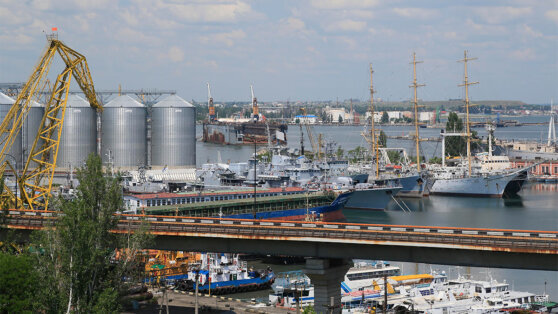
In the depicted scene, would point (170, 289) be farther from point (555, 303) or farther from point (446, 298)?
point (555, 303)

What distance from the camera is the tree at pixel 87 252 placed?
111 feet

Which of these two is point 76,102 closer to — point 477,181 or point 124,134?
point 124,134

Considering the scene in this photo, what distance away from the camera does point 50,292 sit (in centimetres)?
3347

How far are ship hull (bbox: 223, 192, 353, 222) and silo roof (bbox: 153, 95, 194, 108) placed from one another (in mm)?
30439

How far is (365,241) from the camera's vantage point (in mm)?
38969

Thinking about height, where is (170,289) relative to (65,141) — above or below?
below

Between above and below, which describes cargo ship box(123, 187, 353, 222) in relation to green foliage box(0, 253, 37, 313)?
above

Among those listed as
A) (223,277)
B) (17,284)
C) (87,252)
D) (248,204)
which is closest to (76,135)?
(248,204)

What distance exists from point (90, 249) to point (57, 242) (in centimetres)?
160

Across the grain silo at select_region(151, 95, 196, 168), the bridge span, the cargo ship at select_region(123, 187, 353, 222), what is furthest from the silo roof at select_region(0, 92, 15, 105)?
the bridge span

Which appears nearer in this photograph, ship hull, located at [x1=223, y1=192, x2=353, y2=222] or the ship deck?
the ship deck

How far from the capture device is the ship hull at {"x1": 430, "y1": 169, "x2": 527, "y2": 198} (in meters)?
123

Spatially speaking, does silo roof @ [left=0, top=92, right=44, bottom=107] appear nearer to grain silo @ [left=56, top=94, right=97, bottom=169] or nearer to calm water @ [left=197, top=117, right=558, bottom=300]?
grain silo @ [left=56, top=94, right=97, bottom=169]

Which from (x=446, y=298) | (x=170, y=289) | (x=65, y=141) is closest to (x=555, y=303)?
(x=446, y=298)
